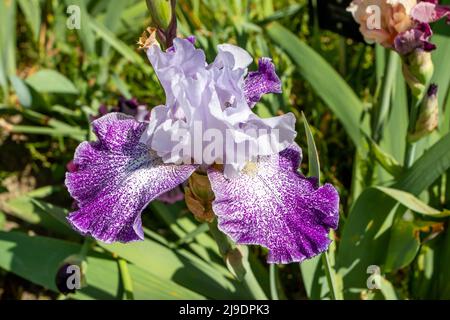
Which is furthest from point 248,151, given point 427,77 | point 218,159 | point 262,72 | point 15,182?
point 15,182

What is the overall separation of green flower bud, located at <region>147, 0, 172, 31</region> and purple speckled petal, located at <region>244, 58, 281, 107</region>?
0.63ft

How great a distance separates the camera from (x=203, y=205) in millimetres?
958

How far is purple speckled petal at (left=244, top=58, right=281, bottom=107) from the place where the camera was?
1001 millimetres

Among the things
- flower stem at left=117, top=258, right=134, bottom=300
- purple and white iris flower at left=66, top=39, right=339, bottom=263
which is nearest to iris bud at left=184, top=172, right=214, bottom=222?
purple and white iris flower at left=66, top=39, right=339, bottom=263

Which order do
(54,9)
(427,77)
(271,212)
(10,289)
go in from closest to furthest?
(271,212), (427,77), (10,289), (54,9)

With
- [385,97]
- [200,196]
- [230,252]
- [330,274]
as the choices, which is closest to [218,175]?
[200,196]

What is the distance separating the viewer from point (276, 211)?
0.88 m

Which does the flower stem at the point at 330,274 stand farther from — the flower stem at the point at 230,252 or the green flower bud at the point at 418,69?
the green flower bud at the point at 418,69

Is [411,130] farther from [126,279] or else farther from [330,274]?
[126,279]

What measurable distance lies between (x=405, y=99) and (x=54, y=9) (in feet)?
4.27

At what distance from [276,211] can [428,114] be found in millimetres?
497

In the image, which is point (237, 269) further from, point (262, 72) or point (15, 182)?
point (15, 182)

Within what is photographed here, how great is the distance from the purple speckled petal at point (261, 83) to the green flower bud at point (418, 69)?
340 mm
